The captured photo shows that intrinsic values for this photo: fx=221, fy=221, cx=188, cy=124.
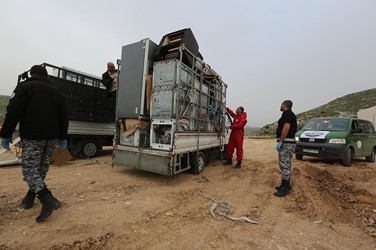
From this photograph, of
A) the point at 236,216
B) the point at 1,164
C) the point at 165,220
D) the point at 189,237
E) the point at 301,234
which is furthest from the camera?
the point at 1,164

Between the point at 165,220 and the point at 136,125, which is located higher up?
the point at 136,125

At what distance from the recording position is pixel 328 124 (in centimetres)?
844

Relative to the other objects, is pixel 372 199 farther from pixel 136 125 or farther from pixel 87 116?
pixel 87 116

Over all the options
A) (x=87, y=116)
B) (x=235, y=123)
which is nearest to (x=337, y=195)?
(x=235, y=123)

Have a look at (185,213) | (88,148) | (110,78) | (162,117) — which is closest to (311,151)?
(162,117)

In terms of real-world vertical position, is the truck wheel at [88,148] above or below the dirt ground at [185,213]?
above

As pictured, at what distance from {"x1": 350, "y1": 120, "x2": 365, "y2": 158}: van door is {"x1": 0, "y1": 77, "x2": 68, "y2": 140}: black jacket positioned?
9.00m

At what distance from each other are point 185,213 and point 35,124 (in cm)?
253

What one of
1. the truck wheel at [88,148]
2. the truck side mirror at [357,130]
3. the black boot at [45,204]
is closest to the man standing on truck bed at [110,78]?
the truck wheel at [88,148]

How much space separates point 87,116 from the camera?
7625mm

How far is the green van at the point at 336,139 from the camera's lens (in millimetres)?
7504

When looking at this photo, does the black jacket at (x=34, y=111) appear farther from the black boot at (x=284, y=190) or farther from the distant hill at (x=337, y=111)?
the distant hill at (x=337, y=111)

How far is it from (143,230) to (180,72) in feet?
11.3

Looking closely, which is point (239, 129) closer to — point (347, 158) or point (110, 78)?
point (347, 158)
